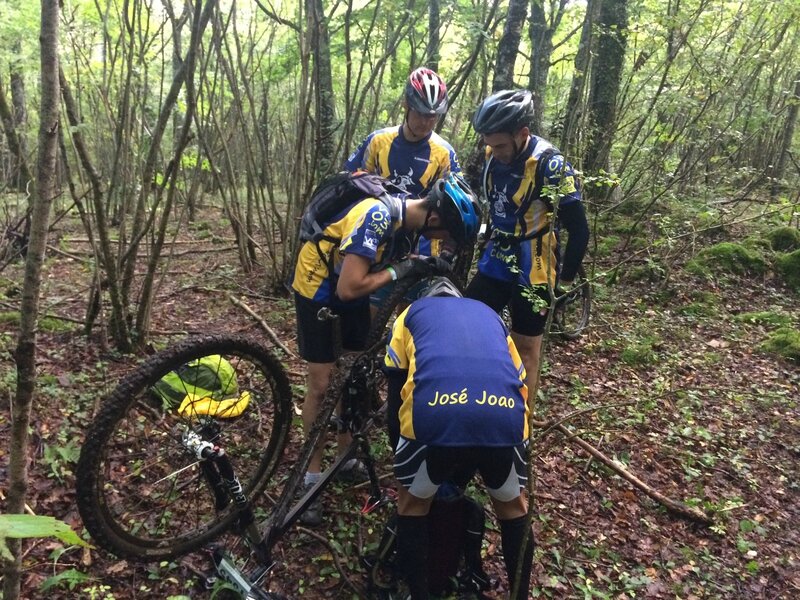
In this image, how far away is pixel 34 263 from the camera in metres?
1.69

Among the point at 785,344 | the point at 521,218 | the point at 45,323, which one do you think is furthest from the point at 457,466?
the point at 785,344

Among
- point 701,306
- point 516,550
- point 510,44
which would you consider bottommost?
point 516,550

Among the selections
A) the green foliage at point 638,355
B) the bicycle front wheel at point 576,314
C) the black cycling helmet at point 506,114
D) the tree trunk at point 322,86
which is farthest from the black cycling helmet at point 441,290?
the green foliage at point 638,355

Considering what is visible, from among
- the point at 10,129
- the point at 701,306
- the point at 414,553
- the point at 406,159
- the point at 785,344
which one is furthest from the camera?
the point at 701,306

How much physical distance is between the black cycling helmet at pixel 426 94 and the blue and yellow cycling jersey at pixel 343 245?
1522 millimetres

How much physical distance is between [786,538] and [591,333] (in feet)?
9.95

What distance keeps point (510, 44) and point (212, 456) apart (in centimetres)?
517

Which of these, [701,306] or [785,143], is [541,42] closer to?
[701,306]

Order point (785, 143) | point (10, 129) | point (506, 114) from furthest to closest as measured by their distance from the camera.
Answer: point (785, 143)
point (10, 129)
point (506, 114)

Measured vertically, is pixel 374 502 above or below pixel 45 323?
below

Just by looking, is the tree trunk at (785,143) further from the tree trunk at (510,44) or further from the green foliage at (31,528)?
the green foliage at (31,528)

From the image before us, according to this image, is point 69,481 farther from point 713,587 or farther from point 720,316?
point 720,316

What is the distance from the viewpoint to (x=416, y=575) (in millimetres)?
2402

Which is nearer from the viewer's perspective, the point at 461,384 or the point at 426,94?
the point at 461,384
